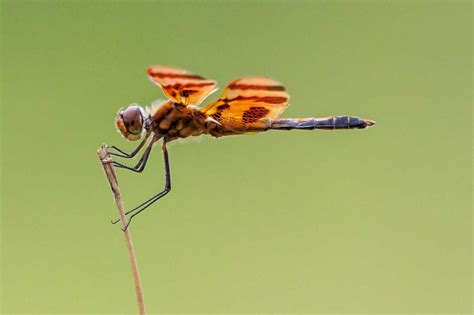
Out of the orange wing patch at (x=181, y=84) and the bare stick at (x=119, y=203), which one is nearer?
the bare stick at (x=119, y=203)

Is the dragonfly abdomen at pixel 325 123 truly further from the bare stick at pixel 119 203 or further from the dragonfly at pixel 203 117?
the bare stick at pixel 119 203

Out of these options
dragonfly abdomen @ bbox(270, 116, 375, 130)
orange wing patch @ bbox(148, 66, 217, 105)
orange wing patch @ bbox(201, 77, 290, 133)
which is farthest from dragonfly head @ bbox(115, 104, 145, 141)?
dragonfly abdomen @ bbox(270, 116, 375, 130)

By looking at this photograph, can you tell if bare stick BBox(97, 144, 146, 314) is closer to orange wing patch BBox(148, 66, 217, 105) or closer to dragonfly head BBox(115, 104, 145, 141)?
orange wing patch BBox(148, 66, 217, 105)

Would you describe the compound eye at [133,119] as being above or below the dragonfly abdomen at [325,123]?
below

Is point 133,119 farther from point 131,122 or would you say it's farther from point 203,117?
point 203,117

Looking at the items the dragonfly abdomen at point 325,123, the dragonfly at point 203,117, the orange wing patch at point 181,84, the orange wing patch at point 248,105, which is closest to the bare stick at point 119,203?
the orange wing patch at point 181,84
